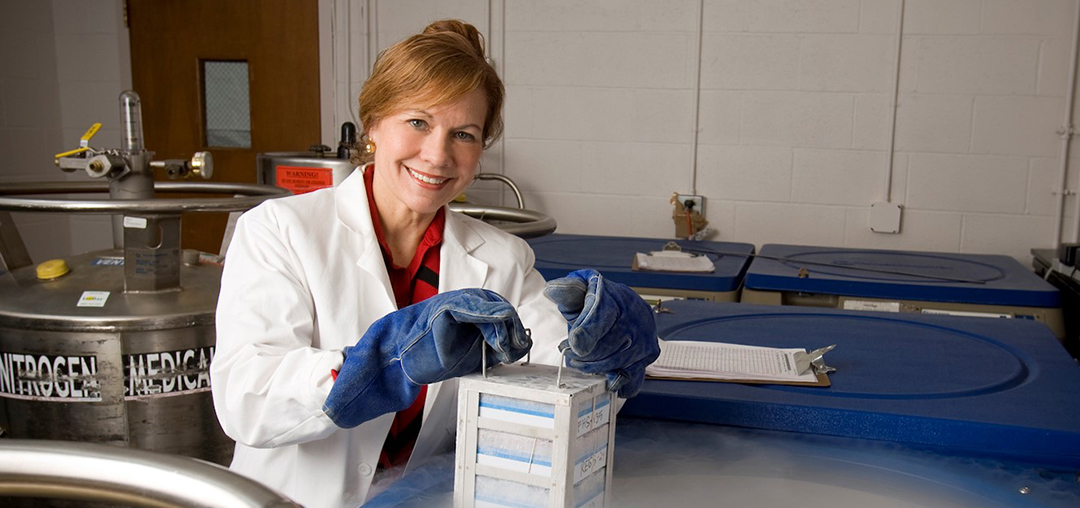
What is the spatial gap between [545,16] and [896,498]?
263 cm

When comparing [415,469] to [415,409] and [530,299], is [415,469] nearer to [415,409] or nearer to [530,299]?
[415,409]

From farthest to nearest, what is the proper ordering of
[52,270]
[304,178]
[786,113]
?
[786,113] → [304,178] → [52,270]

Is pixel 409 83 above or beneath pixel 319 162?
above

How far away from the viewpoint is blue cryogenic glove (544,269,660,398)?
92 cm

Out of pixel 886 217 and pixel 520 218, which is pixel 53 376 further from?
pixel 886 217

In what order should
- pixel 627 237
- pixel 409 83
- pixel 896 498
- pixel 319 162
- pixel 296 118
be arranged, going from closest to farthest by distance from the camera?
1. pixel 896 498
2. pixel 409 83
3. pixel 319 162
4. pixel 627 237
5. pixel 296 118

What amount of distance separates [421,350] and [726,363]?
650 millimetres

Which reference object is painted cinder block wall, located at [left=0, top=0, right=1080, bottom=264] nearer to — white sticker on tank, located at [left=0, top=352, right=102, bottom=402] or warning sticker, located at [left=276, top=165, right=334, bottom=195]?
warning sticker, located at [left=276, top=165, right=334, bottom=195]

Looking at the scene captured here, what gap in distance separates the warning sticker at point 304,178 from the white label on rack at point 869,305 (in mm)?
1583

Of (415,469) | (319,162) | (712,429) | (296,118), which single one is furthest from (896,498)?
(296,118)

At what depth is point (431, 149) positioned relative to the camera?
1.26 metres

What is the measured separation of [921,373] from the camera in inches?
55.9

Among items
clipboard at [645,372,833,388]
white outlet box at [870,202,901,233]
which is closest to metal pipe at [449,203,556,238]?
clipboard at [645,372,833,388]

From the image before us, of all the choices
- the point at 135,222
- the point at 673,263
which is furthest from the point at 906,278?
the point at 135,222
